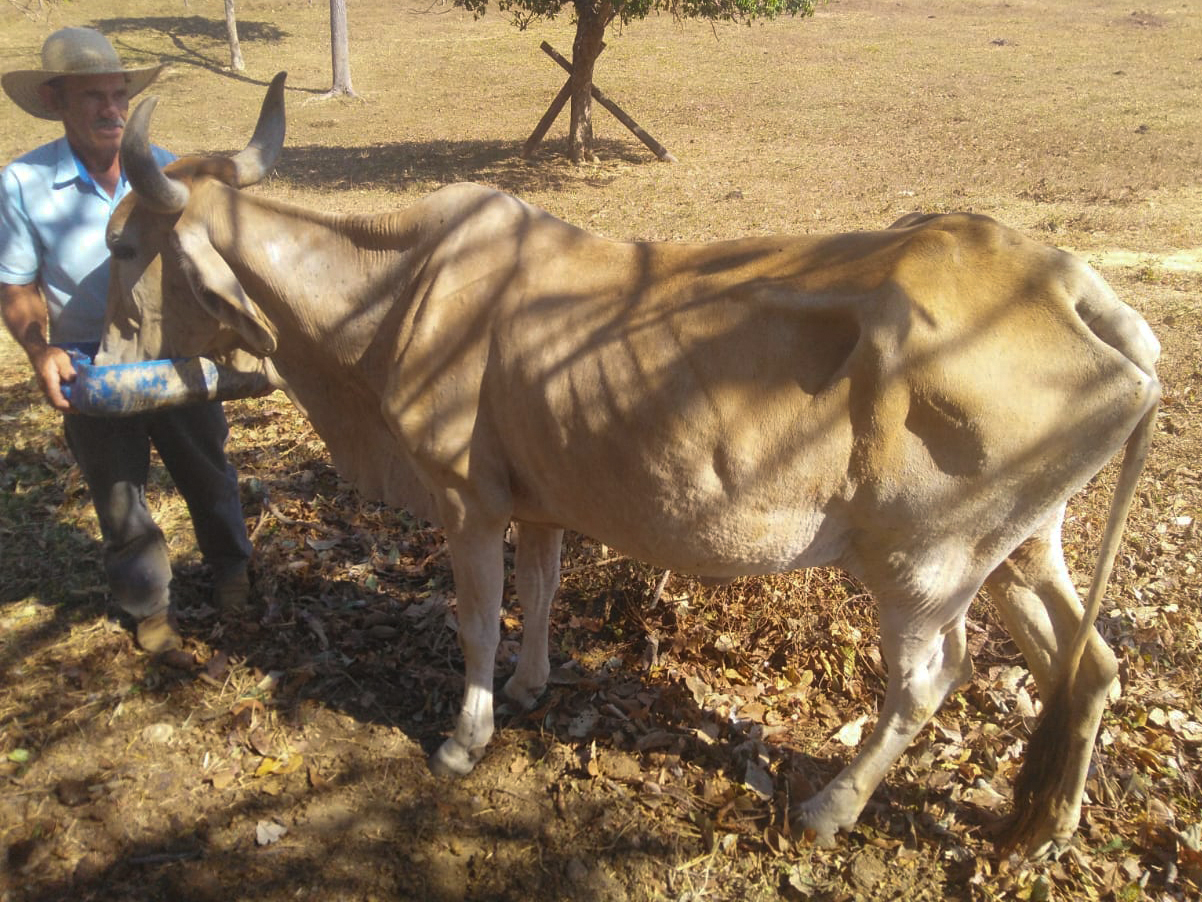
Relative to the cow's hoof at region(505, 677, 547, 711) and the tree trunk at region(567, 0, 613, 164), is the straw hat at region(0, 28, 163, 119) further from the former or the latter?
the tree trunk at region(567, 0, 613, 164)

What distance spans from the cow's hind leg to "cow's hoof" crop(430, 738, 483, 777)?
2.13 meters

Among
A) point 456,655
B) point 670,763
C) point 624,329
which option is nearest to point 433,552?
point 456,655

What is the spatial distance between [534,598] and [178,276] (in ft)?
6.51

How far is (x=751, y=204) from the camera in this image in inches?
470

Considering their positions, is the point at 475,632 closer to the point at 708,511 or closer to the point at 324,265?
the point at 708,511

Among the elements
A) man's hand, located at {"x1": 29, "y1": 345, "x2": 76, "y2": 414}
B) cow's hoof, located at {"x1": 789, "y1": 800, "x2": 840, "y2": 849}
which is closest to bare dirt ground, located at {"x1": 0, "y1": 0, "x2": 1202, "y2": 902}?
cow's hoof, located at {"x1": 789, "y1": 800, "x2": 840, "y2": 849}

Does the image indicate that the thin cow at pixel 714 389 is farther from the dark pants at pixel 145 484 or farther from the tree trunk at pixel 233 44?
the tree trunk at pixel 233 44

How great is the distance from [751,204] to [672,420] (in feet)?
31.2

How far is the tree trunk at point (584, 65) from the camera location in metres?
13.5

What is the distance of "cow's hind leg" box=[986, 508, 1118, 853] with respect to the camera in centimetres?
337

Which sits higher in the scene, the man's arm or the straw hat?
the straw hat

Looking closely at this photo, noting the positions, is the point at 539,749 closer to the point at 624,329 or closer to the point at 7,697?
the point at 624,329

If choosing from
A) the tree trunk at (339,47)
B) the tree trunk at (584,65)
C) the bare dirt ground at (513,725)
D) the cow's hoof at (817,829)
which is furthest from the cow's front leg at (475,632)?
the tree trunk at (339,47)

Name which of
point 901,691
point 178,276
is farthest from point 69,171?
point 901,691
